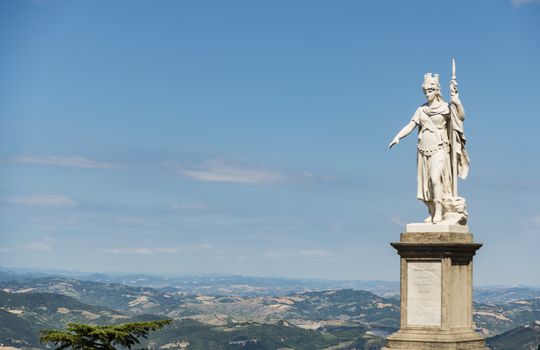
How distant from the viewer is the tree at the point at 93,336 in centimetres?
2797

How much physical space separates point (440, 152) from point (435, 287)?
2746mm

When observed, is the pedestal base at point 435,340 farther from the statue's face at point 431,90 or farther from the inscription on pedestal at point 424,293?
the statue's face at point 431,90

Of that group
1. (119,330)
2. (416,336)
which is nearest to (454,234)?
(416,336)

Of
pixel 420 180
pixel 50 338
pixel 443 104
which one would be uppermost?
pixel 443 104

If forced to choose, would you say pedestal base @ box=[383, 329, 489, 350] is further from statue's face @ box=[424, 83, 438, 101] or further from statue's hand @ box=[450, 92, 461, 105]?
statue's face @ box=[424, 83, 438, 101]

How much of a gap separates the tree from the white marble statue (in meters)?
9.13

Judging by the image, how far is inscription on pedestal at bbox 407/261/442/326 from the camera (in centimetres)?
2242

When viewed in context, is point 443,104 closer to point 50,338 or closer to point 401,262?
point 401,262

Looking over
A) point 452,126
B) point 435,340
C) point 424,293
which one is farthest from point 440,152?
point 435,340

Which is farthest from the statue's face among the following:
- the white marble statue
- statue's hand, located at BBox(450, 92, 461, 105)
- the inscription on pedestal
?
the inscription on pedestal

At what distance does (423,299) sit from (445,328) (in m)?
0.74

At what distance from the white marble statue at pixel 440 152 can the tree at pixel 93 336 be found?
9.13 meters

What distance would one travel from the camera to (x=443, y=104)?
23.2m

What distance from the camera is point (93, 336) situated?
28.7m
